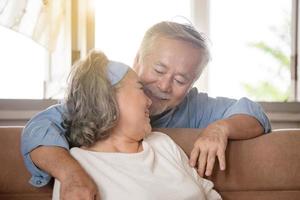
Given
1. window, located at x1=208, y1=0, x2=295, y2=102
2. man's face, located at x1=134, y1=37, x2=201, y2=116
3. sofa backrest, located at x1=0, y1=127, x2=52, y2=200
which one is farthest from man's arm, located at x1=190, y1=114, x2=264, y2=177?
window, located at x1=208, y1=0, x2=295, y2=102

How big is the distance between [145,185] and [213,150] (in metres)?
0.28

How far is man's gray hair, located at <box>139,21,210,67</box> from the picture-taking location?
4.79ft

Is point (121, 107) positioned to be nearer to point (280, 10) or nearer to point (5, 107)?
point (5, 107)

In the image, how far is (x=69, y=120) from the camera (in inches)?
48.2

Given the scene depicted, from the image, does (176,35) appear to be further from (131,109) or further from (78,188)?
(78,188)

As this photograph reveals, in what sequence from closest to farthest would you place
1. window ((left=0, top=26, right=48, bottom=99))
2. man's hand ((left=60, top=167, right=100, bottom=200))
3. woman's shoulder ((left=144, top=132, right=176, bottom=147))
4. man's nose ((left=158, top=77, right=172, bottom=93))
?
man's hand ((left=60, top=167, right=100, bottom=200)), woman's shoulder ((left=144, top=132, right=176, bottom=147)), man's nose ((left=158, top=77, right=172, bottom=93)), window ((left=0, top=26, right=48, bottom=99))

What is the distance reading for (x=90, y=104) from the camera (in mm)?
1164

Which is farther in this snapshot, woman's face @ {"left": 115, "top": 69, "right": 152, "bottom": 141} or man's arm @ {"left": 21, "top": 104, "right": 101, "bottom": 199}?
woman's face @ {"left": 115, "top": 69, "right": 152, "bottom": 141}

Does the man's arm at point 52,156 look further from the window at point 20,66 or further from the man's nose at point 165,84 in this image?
the window at point 20,66

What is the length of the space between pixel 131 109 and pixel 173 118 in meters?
0.43

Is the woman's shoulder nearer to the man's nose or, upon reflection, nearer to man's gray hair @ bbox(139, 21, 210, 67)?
the man's nose

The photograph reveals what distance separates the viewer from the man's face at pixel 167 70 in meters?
1.42

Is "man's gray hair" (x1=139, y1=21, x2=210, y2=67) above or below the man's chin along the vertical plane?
above

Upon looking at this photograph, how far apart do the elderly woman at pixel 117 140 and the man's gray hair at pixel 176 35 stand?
0.94ft
